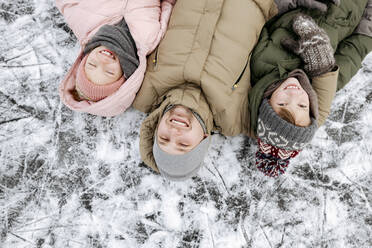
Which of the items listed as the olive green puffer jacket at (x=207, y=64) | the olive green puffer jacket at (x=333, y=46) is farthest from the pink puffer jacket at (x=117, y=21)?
the olive green puffer jacket at (x=333, y=46)

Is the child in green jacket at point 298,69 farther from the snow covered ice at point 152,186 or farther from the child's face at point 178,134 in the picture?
the child's face at point 178,134

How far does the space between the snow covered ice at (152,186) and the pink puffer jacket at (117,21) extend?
223mm

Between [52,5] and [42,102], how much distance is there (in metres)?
0.57

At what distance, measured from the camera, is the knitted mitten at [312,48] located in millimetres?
1122

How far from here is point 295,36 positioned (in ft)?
4.13

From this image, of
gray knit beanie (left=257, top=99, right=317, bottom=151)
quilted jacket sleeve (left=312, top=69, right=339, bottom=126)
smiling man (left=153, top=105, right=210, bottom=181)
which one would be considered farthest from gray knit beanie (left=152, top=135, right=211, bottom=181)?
quilted jacket sleeve (left=312, top=69, right=339, bottom=126)

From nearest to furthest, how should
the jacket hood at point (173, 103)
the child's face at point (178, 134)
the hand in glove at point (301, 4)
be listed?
the child's face at point (178, 134) → the jacket hood at point (173, 103) → the hand in glove at point (301, 4)

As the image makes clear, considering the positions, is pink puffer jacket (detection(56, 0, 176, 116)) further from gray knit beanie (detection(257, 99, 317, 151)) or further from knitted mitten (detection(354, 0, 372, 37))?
knitted mitten (detection(354, 0, 372, 37))

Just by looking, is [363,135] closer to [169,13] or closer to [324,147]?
[324,147]

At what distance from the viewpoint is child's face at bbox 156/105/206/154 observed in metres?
0.99

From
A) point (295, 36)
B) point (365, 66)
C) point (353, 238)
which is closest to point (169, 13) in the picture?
point (295, 36)

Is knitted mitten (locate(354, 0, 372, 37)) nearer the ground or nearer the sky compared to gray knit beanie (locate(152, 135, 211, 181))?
nearer the sky

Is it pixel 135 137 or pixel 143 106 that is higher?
pixel 143 106

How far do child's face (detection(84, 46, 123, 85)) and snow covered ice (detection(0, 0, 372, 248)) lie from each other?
320 mm
